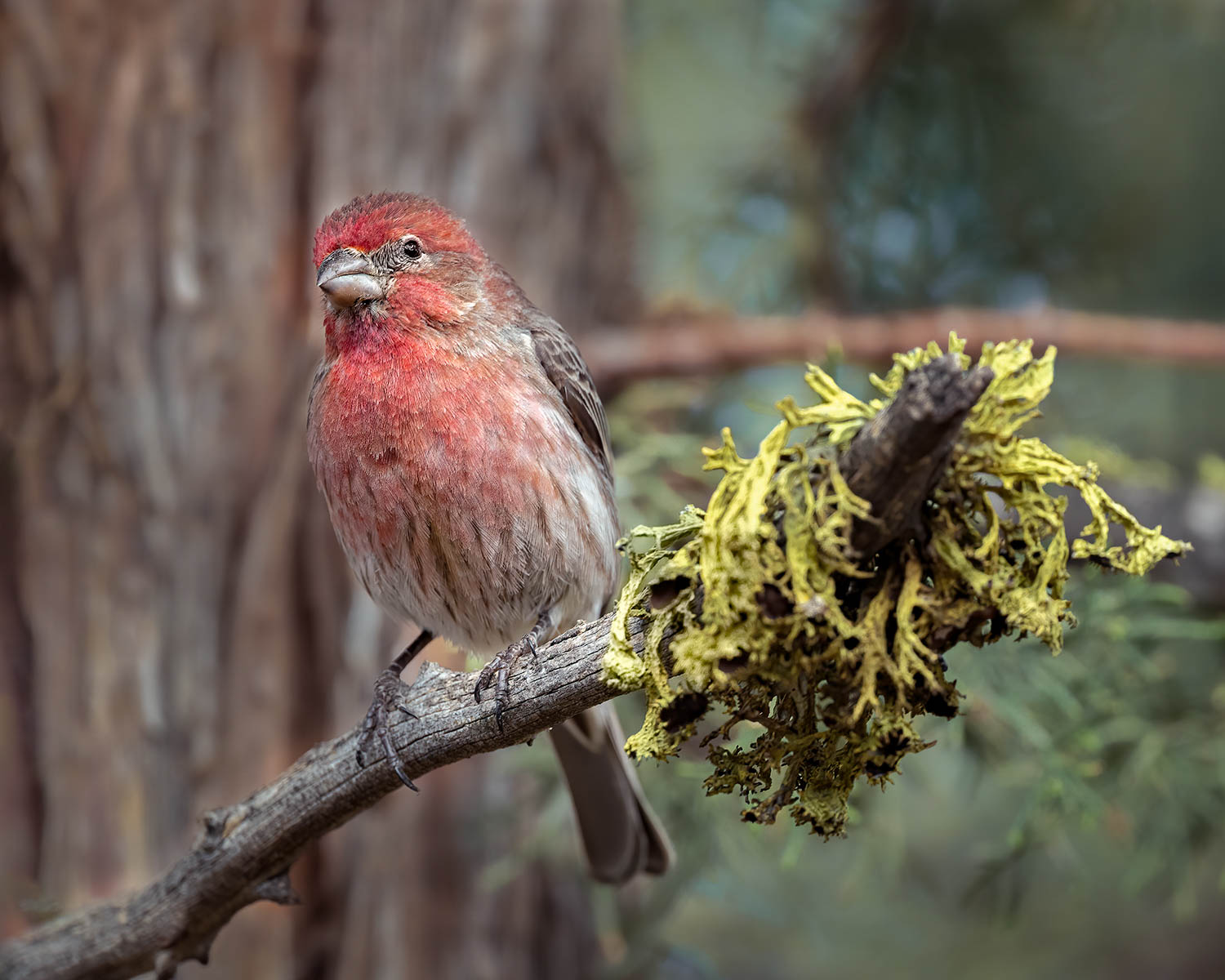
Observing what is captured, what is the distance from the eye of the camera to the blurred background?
4.75 m

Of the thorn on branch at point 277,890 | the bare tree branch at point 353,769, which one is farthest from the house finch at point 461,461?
the thorn on branch at point 277,890

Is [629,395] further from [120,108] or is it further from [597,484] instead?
[120,108]

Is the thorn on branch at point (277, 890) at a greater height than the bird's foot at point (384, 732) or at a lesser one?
lesser

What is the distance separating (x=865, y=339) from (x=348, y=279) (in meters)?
2.77

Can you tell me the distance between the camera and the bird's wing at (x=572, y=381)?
3.88 m

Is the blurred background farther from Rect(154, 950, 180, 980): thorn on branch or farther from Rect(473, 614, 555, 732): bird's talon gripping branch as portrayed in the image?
Rect(473, 614, 555, 732): bird's talon gripping branch

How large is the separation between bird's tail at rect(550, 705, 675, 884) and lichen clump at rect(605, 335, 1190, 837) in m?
2.04

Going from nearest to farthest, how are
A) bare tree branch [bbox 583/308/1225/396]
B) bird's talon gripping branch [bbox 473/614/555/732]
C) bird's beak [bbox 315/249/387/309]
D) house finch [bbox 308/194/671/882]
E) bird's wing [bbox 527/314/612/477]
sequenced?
bird's talon gripping branch [bbox 473/614/555/732] < house finch [bbox 308/194/671/882] < bird's beak [bbox 315/249/387/309] < bird's wing [bbox 527/314/612/477] < bare tree branch [bbox 583/308/1225/396]

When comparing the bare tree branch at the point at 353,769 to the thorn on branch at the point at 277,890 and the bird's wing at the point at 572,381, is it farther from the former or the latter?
the bird's wing at the point at 572,381

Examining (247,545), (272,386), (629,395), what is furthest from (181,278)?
(629,395)

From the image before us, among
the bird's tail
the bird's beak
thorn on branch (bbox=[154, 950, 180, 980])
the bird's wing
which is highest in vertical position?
the bird's beak

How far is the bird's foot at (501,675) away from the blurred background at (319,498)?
147 cm

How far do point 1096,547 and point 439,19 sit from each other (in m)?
4.59

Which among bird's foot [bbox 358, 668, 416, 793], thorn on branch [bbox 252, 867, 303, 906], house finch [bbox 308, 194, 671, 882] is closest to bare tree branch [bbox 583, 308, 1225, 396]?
house finch [bbox 308, 194, 671, 882]
